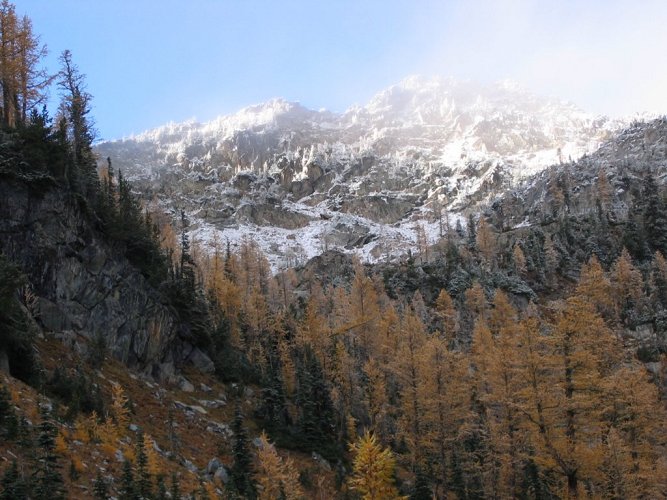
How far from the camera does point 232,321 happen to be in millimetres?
59750

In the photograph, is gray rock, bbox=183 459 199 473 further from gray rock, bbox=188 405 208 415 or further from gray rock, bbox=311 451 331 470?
gray rock, bbox=311 451 331 470

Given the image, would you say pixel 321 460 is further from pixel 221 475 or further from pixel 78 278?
pixel 78 278

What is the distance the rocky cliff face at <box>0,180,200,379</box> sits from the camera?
89.8ft

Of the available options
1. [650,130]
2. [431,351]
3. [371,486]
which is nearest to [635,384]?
[431,351]

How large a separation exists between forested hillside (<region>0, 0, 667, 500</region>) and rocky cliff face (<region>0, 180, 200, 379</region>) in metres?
0.12

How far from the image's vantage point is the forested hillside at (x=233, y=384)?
20.2 meters

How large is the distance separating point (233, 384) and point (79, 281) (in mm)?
15971

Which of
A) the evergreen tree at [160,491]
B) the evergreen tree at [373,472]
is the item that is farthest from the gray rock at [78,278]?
the evergreen tree at [373,472]

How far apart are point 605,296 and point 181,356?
187 ft

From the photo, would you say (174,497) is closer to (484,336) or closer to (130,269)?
(130,269)

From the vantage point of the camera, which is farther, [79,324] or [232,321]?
[232,321]

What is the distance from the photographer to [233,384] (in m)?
41.6

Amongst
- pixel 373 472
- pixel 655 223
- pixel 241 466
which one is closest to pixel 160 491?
pixel 241 466

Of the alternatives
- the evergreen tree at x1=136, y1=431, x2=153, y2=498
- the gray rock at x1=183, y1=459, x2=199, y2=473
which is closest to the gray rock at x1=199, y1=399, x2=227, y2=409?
the gray rock at x1=183, y1=459, x2=199, y2=473
